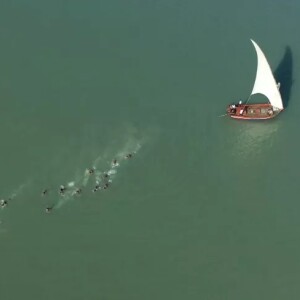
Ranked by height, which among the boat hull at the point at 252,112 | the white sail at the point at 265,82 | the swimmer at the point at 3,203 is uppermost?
the white sail at the point at 265,82

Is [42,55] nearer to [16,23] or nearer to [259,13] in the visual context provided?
[16,23]

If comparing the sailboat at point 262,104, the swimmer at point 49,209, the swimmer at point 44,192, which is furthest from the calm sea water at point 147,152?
the sailboat at point 262,104

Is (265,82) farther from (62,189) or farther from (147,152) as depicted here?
(62,189)

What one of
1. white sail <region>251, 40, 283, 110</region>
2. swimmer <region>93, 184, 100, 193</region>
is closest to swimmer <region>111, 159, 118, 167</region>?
swimmer <region>93, 184, 100, 193</region>

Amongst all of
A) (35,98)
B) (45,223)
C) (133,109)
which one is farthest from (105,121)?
(45,223)

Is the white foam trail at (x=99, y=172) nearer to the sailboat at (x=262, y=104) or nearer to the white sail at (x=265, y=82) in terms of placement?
the sailboat at (x=262, y=104)

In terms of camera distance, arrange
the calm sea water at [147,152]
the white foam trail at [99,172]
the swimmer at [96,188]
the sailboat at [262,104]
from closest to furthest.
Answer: the calm sea water at [147,152] < the white foam trail at [99,172] < the swimmer at [96,188] < the sailboat at [262,104]
